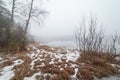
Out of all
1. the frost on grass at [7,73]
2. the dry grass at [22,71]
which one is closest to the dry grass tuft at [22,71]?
the dry grass at [22,71]

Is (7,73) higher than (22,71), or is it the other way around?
(22,71)

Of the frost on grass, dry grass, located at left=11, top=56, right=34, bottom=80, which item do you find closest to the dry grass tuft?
dry grass, located at left=11, top=56, right=34, bottom=80

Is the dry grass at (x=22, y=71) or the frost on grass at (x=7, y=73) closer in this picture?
the dry grass at (x=22, y=71)

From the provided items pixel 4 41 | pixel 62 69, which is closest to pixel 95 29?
pixel 62 69

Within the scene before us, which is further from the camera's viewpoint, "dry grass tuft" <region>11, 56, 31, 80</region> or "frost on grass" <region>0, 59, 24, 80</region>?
"frost on grass" <region>0, 59, 24, 80</region>

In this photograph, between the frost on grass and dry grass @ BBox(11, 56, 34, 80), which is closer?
dry grass @ BBox(11, 56, 34, 80)

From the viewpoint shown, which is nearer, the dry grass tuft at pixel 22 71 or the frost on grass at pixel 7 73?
the dry grass tuft at pixel 22 71

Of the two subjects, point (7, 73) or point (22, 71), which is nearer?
point (22, 71)

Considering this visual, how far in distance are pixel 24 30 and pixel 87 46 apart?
7.40m

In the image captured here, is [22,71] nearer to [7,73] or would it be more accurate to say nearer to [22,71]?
[22,71]

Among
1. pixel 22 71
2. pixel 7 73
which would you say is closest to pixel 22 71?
pixel 22 71

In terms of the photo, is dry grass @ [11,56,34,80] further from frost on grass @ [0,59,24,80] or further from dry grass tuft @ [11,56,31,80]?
frost on grass @ [0,59,24,80]

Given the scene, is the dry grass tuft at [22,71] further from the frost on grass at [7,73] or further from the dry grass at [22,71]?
the frost on grass at [7,73]

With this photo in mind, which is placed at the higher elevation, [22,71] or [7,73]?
[22,71]
